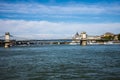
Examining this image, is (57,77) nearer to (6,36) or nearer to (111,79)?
(111,79)

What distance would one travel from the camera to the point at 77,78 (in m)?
21.0

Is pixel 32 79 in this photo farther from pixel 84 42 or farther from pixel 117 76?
pixel 84 42

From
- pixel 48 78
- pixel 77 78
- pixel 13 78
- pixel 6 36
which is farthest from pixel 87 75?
pixel 6 36

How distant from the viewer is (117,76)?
2105 centimetres

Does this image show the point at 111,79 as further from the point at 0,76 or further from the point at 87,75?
the point at 0,76

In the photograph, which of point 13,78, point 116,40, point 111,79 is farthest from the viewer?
point 116,40

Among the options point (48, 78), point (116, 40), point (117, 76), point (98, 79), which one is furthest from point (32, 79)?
point (116, 40)

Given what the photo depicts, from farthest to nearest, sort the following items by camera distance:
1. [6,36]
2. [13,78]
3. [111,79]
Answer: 1. [6,36]
2. [13,78]
3. [111,79]

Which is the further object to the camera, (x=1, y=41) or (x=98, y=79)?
(x=1, y=41)

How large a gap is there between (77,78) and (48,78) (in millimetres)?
2218

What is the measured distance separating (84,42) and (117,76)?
14558 centimetres

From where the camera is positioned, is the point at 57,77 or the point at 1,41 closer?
the point at 57,77

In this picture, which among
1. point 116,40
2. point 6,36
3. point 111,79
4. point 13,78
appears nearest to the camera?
point 111,79

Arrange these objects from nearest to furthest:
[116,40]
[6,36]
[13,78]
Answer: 1. [13,78]
2. [6,36]
3. [116,40]
